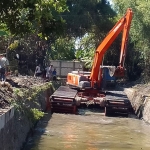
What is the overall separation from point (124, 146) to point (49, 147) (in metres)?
A: 2.99

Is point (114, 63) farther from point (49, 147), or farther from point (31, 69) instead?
point (49, 147)

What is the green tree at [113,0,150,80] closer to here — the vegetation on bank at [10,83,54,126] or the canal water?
the canal water

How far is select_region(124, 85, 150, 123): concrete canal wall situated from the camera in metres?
25.1

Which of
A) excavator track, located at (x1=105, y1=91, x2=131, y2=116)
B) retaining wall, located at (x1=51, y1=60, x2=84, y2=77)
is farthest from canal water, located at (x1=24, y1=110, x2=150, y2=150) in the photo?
retaining wall, located at (x1=51, y1=60, x2=84, y2=77)

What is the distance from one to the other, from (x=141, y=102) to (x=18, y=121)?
13.0m

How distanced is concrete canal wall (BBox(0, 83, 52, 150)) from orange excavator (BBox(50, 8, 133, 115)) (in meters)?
2.42

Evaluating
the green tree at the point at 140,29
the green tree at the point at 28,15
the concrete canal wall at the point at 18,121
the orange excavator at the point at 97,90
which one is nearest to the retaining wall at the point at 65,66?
the green tree at the point at 140,29

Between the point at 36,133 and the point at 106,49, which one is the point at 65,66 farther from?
the point at 36,133

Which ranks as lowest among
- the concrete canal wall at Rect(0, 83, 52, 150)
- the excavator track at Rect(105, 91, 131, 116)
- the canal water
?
the canal water

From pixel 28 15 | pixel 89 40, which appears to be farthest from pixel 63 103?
pixel 89 40

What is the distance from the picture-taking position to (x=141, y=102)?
2706 cm

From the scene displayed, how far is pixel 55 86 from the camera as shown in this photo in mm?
34219

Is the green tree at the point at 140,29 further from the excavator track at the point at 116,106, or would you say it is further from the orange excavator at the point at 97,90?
the excavator track at the point at 116,106

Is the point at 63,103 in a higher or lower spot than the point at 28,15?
lower
